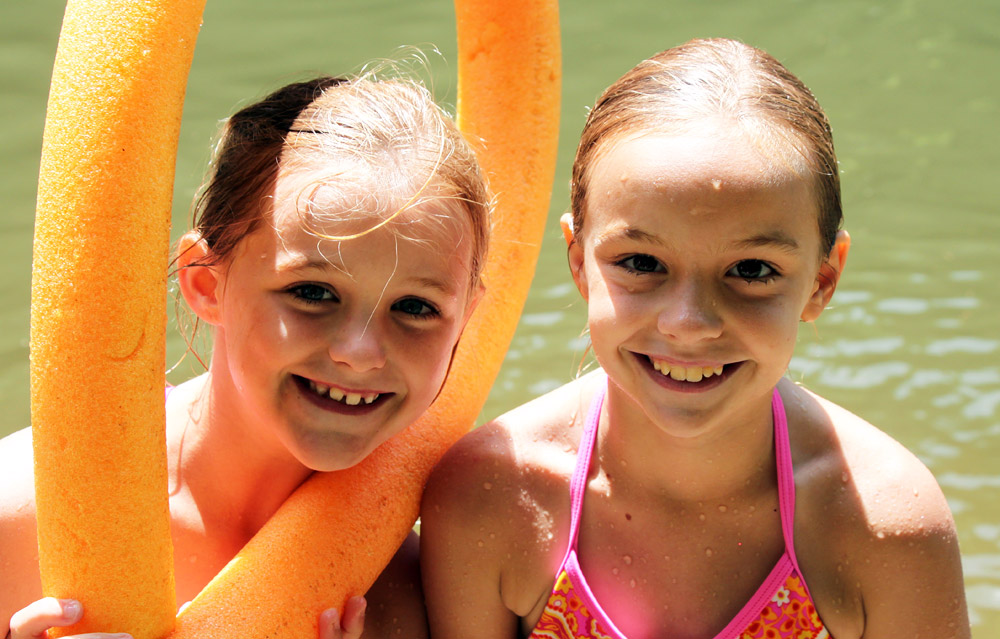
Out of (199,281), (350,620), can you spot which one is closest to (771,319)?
(350,620)

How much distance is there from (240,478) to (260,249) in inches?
22.7

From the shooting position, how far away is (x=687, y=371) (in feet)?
7.13

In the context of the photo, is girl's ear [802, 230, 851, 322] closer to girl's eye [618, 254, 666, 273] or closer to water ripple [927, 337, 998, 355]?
girl's eye [618, 254, 666, 273]

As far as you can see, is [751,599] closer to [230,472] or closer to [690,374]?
[690,374]

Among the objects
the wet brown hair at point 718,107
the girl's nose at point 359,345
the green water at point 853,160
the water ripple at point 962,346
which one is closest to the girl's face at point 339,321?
the girl's nose at point 359,345

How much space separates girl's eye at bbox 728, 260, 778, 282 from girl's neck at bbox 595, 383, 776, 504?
0.35 metres

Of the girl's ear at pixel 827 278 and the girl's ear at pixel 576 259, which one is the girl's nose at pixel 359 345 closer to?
the girl's ear at pixel 576 259

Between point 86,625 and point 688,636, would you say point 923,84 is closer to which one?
point 688,636

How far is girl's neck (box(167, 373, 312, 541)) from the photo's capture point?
243 centimetres

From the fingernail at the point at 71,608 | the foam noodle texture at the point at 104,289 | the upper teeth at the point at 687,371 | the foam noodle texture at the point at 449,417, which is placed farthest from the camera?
the upper teeth at the point at 687,371

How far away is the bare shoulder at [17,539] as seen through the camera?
2.19 metres

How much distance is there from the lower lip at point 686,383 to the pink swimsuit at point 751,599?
1.09ft

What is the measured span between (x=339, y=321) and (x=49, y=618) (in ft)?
2.31

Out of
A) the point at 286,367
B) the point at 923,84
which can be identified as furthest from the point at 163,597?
the point at 923,84
